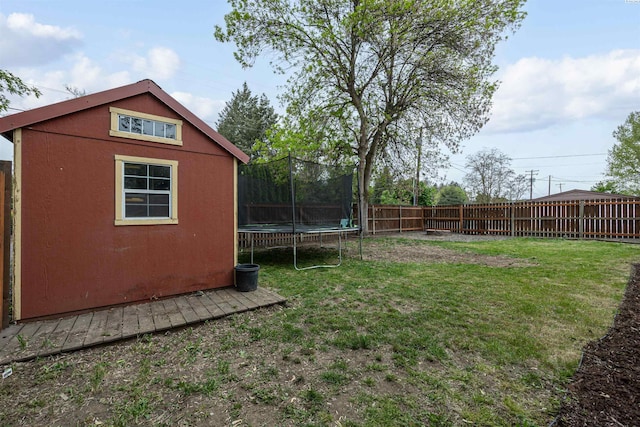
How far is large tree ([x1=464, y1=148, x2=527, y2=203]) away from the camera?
24391mm

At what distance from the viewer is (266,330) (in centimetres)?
273

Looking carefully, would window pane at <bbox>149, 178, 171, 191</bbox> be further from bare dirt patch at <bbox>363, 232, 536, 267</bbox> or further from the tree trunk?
the tree trunk

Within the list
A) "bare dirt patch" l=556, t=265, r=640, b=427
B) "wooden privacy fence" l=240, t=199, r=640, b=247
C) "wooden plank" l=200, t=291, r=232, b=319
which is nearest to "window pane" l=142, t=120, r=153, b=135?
"wooden plank" l=200, t=291, r=232, b=319

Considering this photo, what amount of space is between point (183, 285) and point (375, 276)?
312 cm

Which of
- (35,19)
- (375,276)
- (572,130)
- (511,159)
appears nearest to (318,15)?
(35,19)

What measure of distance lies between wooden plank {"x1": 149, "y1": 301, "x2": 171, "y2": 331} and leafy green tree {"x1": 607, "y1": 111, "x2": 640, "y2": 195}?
98.0 ft

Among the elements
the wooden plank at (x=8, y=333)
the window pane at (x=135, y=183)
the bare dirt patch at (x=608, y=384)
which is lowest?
the bare dirt patch at (x=608, y=384)

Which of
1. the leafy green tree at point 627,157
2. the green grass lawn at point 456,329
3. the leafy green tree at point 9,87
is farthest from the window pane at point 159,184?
the leafy green tree at point 627,157

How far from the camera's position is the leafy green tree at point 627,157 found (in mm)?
19484

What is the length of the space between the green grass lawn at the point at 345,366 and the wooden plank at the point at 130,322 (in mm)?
102

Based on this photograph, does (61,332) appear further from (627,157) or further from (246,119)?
(627,157)

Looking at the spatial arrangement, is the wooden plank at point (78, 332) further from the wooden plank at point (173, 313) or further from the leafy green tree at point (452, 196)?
the leafy green tree at point (452, 196)

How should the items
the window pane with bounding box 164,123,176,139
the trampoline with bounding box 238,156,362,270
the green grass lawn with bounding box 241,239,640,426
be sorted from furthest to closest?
the trampoline with bounding box 238,156,362,270
the window pane with bounding box 164,123,176,139
the green grass lawn with bounding box 241,239,640,426

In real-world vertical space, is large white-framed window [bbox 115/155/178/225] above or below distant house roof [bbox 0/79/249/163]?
below
